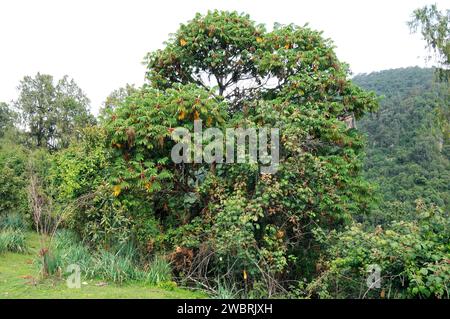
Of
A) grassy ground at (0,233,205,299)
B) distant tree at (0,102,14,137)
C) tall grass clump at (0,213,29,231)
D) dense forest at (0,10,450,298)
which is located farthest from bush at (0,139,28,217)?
distant tree at (0,102,14,137)

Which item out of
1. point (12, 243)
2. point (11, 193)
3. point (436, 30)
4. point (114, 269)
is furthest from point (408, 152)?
point (114, 269)

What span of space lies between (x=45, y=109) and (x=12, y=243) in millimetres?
18967

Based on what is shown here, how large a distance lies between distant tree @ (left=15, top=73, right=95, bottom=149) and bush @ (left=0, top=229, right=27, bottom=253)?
17.4 m

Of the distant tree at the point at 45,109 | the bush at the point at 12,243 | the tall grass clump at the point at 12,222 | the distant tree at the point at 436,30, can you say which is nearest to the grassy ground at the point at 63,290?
the bush at the point at 12,243

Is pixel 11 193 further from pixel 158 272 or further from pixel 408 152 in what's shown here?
pixel 408 152

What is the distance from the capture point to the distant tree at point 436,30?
1581 cm

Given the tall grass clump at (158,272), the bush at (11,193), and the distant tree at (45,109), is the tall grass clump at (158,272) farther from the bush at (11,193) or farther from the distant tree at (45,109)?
the distant tree at (45,109)

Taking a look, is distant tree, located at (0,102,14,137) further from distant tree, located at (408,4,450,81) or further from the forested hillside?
distant tree, located at (408,4,450,81)

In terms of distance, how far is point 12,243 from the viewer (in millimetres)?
8977

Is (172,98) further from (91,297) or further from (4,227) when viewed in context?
(4,227)

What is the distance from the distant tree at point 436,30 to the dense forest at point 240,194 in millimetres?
8517

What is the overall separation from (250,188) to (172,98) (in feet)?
7.19

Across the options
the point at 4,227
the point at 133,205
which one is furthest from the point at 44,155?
the point at 133,205
